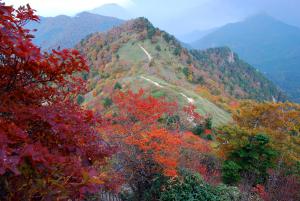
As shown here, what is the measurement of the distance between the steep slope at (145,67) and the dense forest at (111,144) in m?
5.42

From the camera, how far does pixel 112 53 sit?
90.1 metres

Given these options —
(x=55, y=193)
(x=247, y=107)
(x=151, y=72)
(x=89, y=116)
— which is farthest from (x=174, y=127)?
(x=151, y=72)

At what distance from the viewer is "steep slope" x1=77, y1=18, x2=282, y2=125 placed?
51812mm

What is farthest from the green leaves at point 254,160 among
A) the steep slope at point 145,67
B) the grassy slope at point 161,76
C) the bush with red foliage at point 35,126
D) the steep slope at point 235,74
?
the steep slope at point 235,74

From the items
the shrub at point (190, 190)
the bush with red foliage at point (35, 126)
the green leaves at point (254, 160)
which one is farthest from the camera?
the green leaves at point (254, 160)

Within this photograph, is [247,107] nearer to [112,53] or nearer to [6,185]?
[6,185]

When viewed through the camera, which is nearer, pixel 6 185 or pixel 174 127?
pixel 6 185

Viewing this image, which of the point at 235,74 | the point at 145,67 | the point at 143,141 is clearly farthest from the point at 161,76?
the point at 235,74

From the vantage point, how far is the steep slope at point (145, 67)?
51812 millimetres

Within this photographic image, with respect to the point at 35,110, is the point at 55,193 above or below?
below

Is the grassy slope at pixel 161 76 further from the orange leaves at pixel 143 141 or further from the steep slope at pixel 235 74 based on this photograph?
the steep slope at pixel 235 74

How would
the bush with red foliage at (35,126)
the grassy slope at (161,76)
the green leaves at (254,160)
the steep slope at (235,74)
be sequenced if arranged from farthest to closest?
the steep slope at (235,74) → the grassy slope at (161,76) → the green leaves at (254,160) → the bush with red foliage at (35,126)

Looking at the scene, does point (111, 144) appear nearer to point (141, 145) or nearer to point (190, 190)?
point (141, 145)

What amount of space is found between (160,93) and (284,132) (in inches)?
873
